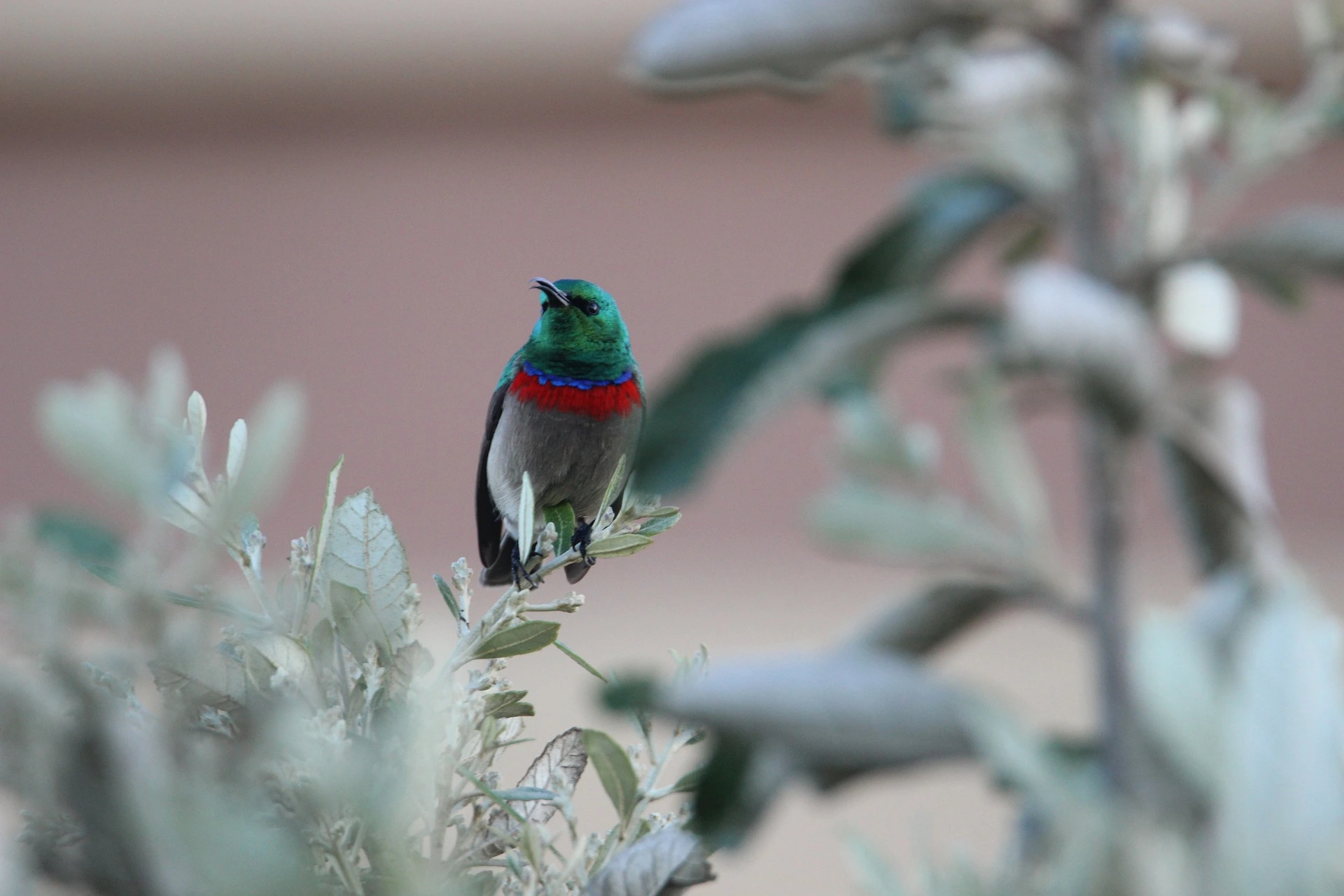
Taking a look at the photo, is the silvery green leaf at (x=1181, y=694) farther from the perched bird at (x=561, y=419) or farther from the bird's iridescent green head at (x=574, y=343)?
the bird's iridescent green head at (x=574, y=343)

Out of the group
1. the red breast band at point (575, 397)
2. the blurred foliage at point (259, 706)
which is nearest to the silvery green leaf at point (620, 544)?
the blurred foliage at point (259, 706)

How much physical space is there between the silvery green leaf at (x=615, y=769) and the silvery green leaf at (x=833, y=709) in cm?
16

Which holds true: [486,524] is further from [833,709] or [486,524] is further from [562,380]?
[833,709]

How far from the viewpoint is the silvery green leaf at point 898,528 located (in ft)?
1.34

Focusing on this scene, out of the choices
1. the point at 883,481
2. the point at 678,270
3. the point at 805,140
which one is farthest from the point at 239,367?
the point at 883,481

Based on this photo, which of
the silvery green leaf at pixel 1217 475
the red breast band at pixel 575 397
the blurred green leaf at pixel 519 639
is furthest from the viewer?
the red breast band at pixel 575 397

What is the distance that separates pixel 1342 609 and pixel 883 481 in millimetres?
2990

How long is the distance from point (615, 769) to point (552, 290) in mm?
441

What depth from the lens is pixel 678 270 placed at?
2701 mm

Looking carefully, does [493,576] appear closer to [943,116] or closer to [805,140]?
[943,116]

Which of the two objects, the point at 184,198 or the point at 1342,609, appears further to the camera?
the point at 1342,609

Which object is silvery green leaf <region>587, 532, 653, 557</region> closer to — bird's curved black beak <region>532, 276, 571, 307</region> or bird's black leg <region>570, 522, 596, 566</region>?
bird's black leg <region>570, 522, 596, 566</region>

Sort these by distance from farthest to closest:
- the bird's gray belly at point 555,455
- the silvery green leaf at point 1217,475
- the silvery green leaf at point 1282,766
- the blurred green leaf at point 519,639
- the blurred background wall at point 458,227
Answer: the blurred background wall at point 458,227, the bird's gray belly at point 555,455, the blurred green leaf at point 519,639, the silvery green leaf at point 1217,475, the silvery green leaf at point 1282,766

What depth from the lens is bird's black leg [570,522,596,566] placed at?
0.68 metres
